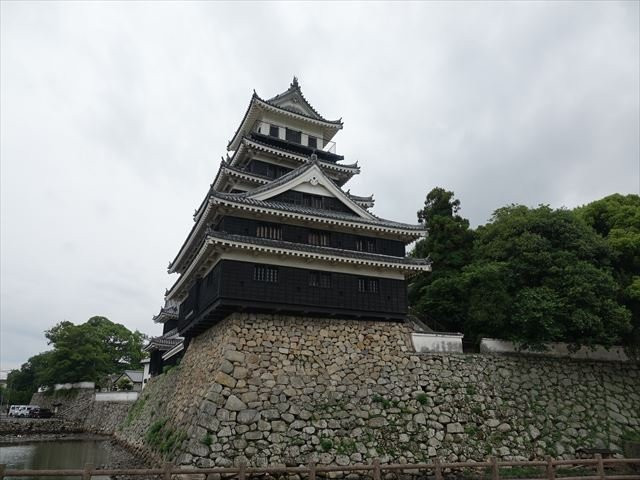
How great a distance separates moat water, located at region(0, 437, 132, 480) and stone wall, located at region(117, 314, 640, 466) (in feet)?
11.5

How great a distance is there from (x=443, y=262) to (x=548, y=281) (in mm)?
6938

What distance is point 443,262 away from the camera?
88.1 feet

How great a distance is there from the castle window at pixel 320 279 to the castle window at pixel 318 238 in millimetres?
1441

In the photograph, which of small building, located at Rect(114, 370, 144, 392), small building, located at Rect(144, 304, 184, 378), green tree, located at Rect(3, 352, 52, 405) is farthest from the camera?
green tree, located at Rect(3, 352, 52, 405)

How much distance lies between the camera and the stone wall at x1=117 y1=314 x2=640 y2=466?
1566 centimetres

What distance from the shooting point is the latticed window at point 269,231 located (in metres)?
19.1

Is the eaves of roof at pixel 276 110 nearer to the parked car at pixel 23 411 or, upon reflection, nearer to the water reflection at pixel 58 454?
the water reflection at pixel 58 454

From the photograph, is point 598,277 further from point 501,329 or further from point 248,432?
point 248,432

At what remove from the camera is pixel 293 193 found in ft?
68.5

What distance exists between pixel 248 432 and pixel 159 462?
4030 mm

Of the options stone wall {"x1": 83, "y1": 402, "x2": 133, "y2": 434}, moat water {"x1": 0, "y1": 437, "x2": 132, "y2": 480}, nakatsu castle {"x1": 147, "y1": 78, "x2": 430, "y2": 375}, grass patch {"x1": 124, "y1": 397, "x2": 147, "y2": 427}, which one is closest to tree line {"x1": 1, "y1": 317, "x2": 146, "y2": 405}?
stone wall {"x1": 83, "y1": 402, "x2": 133, "y2": 434}

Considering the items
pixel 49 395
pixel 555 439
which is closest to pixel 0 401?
pixel 49 395

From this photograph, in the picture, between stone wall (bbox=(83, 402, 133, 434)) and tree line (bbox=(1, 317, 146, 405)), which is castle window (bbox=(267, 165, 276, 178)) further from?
tree line (bbox=(1, 317, 146, 405))

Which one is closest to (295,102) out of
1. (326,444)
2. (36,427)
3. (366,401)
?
(366,401)
